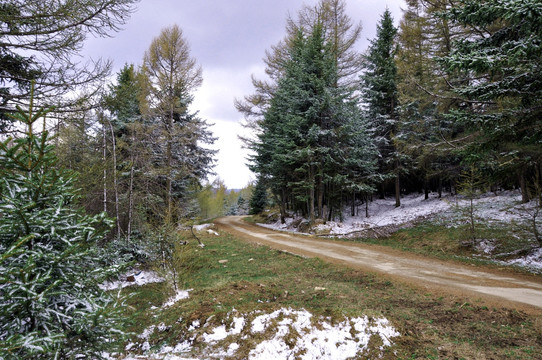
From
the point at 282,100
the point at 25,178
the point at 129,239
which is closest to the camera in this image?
the point at 25,178

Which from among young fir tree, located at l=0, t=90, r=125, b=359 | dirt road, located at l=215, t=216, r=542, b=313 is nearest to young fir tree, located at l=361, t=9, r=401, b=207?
dirt road, located at l=215, t=216, r=542, b=313

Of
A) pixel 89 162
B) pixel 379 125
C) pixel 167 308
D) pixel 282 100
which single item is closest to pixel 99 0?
pixel 167 308

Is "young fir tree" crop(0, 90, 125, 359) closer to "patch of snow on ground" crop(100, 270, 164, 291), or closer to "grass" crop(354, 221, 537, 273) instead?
"patch of snow on ground" crop(100, 270, 164, 291)

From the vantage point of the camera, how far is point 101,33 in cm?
541

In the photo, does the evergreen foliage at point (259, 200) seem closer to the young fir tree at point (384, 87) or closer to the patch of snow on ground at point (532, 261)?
the young fir tree at point (384, 87)

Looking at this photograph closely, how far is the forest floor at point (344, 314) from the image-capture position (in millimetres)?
3965

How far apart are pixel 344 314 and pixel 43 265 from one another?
4.31 meters

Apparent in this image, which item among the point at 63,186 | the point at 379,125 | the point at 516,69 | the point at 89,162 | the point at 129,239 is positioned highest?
the point at 379,125

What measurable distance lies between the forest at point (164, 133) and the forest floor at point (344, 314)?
0.74 m

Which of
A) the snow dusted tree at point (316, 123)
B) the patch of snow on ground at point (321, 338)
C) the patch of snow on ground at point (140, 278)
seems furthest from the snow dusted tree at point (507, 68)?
the patch of snow on ground at point (140, 278)

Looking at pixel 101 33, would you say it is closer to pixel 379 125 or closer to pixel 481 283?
pixel 481 283

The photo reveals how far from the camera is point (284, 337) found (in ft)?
13.8

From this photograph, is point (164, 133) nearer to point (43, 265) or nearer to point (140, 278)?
point (140, 278)

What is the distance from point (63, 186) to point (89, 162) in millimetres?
9874
